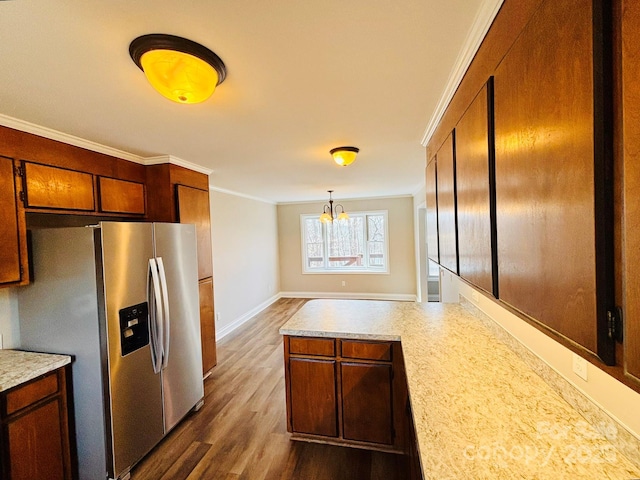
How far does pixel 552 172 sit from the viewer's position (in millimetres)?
702

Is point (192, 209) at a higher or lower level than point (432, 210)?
higher

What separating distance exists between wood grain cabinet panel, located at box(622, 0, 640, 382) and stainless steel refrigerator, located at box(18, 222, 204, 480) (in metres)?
2.41

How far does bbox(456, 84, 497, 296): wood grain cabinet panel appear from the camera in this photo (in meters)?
1.12

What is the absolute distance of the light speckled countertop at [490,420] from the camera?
853 millimetres

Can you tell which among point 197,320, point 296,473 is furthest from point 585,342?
point 197,320

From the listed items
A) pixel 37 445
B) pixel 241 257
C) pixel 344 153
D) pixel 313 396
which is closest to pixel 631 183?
pixel 313 396

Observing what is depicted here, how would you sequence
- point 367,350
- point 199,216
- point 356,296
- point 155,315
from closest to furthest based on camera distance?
point 367,350 → point 155,315 → point 199,216 → point 356,296

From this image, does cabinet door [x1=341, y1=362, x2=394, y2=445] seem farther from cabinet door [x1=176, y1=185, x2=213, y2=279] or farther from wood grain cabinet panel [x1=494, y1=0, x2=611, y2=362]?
cabinet door [x1=176, y1=185, x2=213, y2=279]

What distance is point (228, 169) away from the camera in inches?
137

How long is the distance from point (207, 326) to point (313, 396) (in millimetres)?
1716

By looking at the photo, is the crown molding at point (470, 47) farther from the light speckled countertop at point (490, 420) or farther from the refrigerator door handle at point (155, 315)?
the refrigerator door handle at point (155, 315)

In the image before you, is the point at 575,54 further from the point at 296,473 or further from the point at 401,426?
the point at 296,473

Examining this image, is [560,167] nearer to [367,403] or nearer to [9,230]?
[367,403]

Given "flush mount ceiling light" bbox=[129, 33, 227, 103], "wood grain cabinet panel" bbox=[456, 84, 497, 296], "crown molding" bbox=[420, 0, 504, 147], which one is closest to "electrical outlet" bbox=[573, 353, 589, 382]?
"wood grain cabinet panel" bbox=[456, 84, 497, 296]
